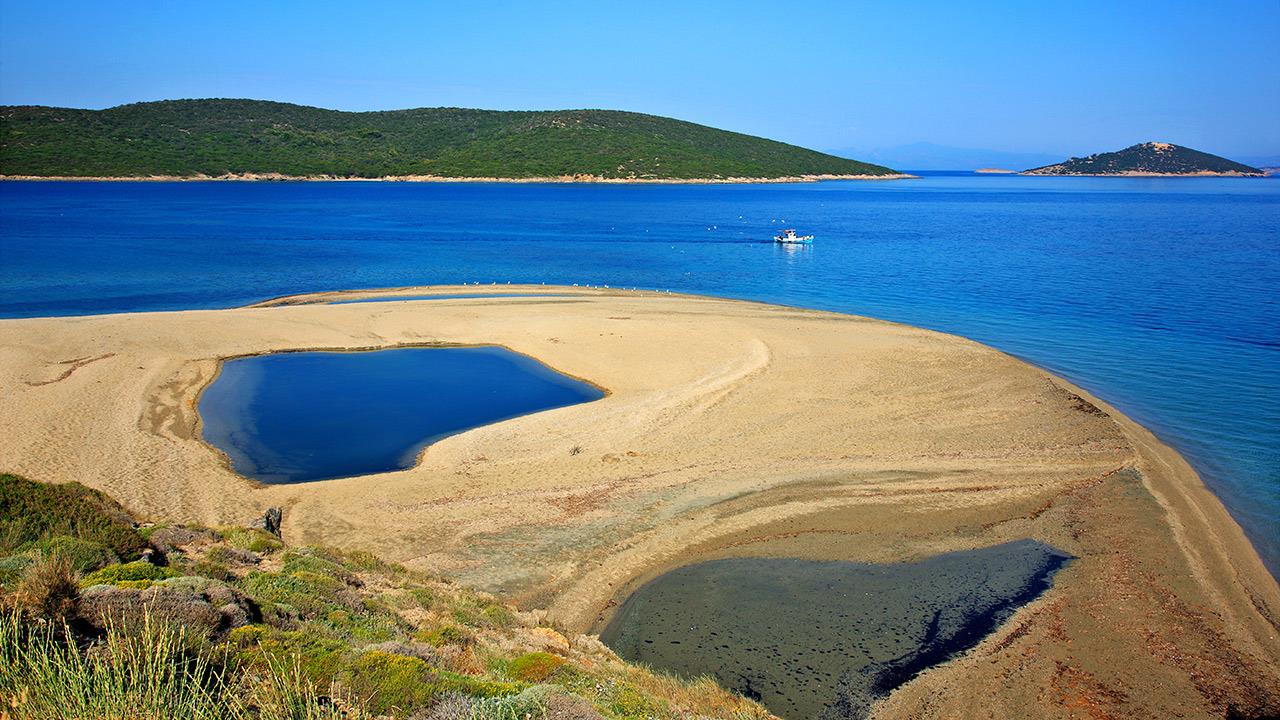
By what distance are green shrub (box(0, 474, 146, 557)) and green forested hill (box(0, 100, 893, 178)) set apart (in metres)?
150

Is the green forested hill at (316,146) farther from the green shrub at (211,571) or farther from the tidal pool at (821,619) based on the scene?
the green shrub at (211,571)

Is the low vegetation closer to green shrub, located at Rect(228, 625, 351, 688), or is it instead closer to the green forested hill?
green shrub, located at Rect(228, 625, 351, 688)

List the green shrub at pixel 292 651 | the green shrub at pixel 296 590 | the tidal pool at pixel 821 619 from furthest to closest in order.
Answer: the tidal pool at pixel 821 619, the green shrub at pixel 296 590, the green shrub at pixel 292 651

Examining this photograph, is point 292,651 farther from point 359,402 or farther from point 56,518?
point 359,402

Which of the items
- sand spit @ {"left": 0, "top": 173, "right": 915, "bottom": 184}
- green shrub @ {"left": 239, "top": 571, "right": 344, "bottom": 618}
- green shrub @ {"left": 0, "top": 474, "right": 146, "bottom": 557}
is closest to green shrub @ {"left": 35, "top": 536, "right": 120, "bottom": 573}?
green shrub @ {"left": 0, "top": 474, "right": 146, "bottom": 557}

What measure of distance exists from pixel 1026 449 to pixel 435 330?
21.6 metres

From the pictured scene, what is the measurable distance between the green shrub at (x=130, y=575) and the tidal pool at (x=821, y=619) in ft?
18.6

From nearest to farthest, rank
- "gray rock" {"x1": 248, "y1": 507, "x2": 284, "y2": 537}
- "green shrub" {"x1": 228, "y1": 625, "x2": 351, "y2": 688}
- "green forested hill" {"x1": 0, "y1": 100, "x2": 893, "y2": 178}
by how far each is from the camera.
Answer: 1. "green shrub" {"x1": 228, "y1": 625, "x2": 351, "y2": 688}
2. "gray rock" {"x1": 248, "y1": 507, "x2": 284, "y2": 537}
3. "green forested hill" {"x1": 0, "y1": 100, "x2": 893, "y2": 178}

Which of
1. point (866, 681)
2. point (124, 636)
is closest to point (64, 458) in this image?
point (124, 636)

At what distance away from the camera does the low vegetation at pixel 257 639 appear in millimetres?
5691

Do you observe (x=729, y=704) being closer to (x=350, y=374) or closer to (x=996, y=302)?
(x=350, y=374)

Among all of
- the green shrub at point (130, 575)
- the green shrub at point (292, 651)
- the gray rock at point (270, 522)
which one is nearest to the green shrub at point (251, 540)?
the gray rock at point (270, 522)

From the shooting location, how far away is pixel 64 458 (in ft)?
55.1

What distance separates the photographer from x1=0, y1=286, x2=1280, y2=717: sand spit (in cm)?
1106
